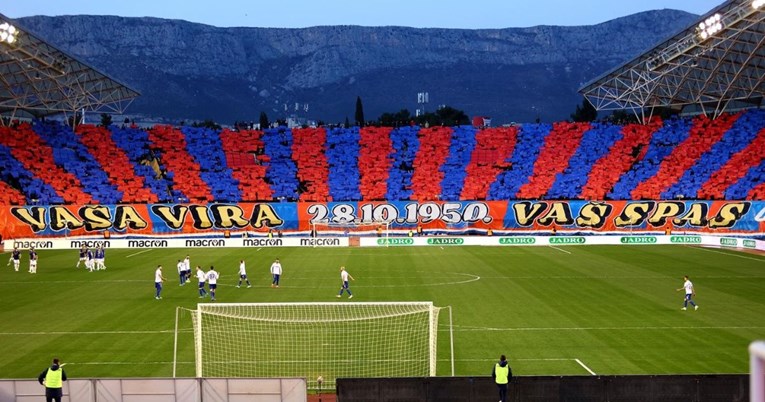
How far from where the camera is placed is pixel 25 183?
66.3 meters

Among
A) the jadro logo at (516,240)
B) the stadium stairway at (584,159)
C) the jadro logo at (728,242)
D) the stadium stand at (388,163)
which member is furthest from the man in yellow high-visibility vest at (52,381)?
the stadium stairway at (584,159)

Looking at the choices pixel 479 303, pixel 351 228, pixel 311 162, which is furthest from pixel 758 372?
pixel 311 162

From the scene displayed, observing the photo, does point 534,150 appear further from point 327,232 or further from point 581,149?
point 327,232

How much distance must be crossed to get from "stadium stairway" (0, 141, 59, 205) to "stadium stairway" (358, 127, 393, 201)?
85.6 feet


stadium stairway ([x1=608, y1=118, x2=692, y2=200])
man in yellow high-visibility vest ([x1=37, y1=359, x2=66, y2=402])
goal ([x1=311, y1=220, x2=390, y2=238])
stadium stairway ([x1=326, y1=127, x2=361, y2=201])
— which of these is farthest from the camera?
stadium stairway ([x1=326, y1=127, x2=361, y2=201])

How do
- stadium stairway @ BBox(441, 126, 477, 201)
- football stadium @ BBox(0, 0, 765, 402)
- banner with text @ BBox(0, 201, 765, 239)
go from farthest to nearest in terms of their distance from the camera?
stadium stairway @ BBox(441, 126, 477, 201), banner with text @ BBox(0, 201, 765, 239), football stadium @ BBox(0, 0, 765, 402)

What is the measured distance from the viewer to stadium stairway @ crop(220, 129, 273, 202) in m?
72.1

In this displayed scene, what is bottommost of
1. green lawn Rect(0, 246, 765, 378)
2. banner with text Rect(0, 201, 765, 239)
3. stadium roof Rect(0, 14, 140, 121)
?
green lawn Rect(0, 246, 765, 378)

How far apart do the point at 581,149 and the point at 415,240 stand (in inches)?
1036

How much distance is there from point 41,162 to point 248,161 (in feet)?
60.7

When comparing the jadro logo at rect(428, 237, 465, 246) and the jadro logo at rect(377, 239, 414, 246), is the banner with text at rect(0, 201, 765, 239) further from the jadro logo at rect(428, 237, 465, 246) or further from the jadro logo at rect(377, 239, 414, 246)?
the jadro logo at rect(377, 239, 414, 246)

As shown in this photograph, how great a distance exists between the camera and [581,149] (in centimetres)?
7712

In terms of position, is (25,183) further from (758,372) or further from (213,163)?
(758,372)

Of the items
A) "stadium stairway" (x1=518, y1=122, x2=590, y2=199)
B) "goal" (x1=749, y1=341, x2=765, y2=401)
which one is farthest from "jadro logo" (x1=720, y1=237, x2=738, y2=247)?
"goal" (x1=749, y1=341, x2=765, y2=401)
